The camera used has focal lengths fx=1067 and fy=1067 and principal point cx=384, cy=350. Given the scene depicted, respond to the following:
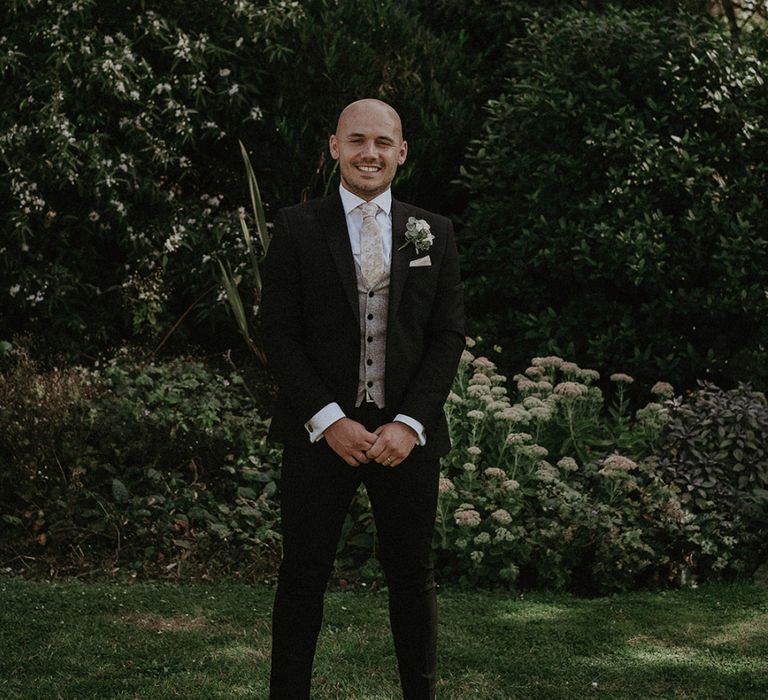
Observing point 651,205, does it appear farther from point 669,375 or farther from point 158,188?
point 158,188

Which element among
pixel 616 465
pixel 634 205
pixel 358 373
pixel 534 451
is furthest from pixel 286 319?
pixel 634 205

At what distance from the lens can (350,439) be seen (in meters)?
2.80

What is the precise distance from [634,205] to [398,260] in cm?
359

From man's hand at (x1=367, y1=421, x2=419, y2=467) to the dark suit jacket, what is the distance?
0.06 metres

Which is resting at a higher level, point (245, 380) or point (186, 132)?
Result: point (186, 132)

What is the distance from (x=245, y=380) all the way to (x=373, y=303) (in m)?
3.92

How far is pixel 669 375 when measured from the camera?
6.39 metres

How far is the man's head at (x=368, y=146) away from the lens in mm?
2891

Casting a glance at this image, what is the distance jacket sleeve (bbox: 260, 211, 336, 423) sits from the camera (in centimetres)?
290

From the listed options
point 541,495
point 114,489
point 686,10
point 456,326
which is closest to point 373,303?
point 456,326

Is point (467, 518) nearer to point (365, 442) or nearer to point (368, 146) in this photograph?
point (365, 442)

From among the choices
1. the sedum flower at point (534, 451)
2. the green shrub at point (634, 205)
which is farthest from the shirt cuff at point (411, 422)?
the green shrub at point (634, 205)

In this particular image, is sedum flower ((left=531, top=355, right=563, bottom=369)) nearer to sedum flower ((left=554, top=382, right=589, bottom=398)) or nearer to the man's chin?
sedum flower ((left=554, top=382, right=589, bottom=398))

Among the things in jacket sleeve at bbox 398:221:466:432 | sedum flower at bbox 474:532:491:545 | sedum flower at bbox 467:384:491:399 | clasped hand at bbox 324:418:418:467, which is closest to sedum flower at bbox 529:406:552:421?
sedum flower at bbox 467:384:491:399
